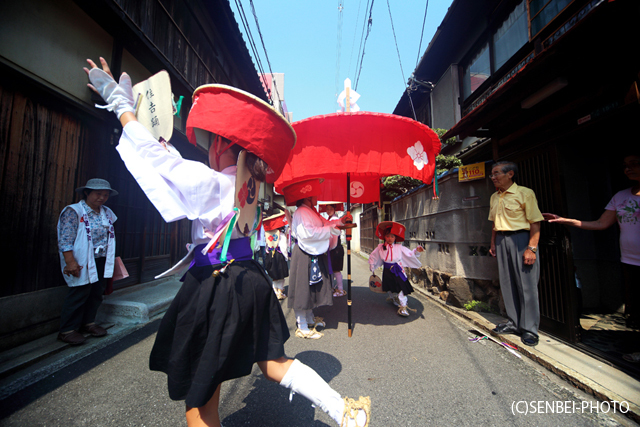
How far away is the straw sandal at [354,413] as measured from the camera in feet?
4.81

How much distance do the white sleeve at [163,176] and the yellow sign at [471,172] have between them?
4.86 m

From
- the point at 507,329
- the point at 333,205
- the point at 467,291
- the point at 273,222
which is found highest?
the point at 333,205

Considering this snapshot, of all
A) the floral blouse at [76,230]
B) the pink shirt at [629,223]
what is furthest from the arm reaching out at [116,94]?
the pink shirt at [629,223]

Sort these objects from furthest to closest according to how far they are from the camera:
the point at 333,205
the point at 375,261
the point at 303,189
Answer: the point at 333,205
the point at 375,261
the point at 303,189

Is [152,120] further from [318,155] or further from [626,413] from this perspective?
[626,413]

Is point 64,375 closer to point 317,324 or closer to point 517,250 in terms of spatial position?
point 317,324

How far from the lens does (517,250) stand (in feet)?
11.1

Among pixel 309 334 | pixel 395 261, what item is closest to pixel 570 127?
pixel 395 261

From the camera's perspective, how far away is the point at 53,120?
A: 12.2 ft

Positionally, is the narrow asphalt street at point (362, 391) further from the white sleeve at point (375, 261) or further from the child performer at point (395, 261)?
the white sleeve at point (375, 261)

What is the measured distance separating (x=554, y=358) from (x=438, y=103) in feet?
30.0

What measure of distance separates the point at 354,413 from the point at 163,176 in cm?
167

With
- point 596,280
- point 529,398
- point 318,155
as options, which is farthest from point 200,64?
point 596,280

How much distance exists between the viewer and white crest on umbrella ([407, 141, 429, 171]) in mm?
3436
